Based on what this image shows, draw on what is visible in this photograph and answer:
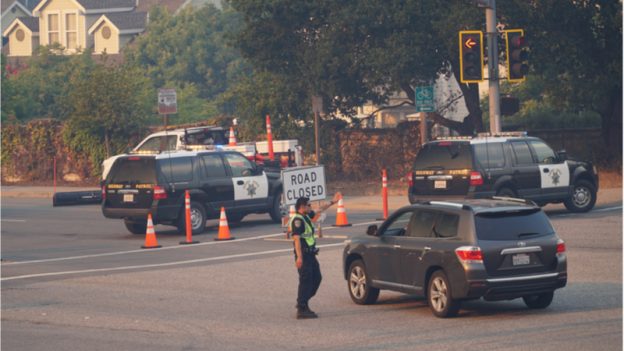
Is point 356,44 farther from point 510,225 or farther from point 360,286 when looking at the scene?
point 510,225

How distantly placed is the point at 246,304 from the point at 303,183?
9.03 metres

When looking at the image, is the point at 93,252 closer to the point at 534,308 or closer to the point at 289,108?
the point at 534,308

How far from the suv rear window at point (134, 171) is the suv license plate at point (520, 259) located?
1354 centimetres

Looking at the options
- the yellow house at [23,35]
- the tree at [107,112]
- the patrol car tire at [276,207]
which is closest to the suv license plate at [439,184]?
the patrol car tire at [276,207]

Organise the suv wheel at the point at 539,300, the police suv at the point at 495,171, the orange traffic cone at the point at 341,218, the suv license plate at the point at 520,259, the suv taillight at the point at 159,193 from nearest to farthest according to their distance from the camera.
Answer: the suv license plate at the point at 520,259 < the suv wheel at the point at 539,300 < the police suv at the point at 495,171 < the suv taillight at the point at 159,193 < the orange traffic cone at the point at 341,218

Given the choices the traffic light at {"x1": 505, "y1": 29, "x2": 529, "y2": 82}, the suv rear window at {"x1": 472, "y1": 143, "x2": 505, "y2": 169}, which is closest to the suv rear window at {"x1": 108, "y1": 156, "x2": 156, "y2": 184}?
the suv rear window at {"x1": 472, "y1": 143, "x2": 505, "y2": 169}

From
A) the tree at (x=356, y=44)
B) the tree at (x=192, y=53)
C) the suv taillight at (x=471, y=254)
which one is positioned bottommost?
the suv taillight at (x=471, y=254)

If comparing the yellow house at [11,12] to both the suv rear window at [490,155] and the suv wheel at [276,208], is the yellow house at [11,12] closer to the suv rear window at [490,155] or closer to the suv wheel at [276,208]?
the suv wheel at [276,208]

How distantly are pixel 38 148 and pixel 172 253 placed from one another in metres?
26.9

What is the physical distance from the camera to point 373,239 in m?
16.3

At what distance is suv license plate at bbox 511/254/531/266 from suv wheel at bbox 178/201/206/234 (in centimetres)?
1347

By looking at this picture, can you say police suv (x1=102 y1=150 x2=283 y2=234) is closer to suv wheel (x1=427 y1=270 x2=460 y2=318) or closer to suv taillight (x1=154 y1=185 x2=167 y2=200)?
suv taillight (x1=154 y1=185 x2=167 y2=200)

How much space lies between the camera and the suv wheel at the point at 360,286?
645 inches

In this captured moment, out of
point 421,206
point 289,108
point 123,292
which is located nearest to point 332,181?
point 289,108
